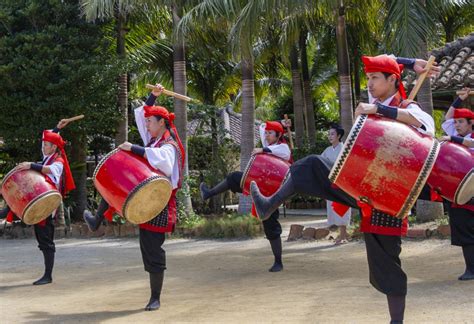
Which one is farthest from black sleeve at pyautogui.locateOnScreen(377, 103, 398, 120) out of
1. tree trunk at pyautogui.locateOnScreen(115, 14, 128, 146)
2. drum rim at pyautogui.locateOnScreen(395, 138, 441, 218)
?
tree trunk at pyautogui.locateOnScreen(115, 14, 128, 146)

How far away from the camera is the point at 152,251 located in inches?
225

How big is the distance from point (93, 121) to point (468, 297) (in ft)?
30.0

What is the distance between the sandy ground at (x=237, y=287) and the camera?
5289 mm

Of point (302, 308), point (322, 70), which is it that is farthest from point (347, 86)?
point (322, 70)

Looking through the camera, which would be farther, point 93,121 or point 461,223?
point 93,121

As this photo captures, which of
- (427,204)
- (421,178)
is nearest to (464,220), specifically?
(421,178)

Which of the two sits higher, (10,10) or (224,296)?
(10,10)

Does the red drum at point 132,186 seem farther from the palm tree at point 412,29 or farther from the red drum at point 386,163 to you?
the palm tree at point 412,29

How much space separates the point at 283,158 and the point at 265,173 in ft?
1.22

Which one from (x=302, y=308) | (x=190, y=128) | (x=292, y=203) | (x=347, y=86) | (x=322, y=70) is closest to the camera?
(x=302, y=308)

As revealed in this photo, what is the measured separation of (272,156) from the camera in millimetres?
7043

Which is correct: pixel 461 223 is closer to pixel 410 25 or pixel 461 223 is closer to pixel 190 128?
pixel 410 25

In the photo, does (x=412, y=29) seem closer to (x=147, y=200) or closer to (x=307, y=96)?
(x=147, y=200)

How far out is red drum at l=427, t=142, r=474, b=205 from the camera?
5449mm
